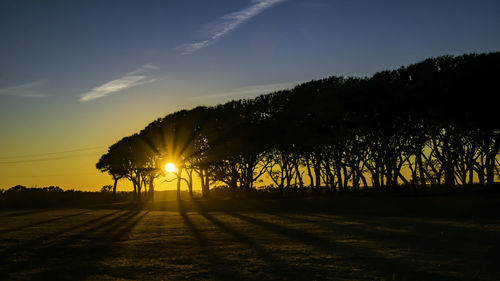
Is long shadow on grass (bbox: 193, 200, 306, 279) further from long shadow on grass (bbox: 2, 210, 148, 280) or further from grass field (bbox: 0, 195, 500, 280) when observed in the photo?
long shadow on grass (bbox: 2, 210, 148, 280)

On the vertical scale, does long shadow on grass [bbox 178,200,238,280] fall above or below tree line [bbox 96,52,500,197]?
below

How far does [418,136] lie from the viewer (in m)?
46.7

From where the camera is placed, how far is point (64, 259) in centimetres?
1240

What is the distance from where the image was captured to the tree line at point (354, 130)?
39844 mm

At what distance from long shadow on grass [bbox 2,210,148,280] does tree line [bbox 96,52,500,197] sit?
35.3m

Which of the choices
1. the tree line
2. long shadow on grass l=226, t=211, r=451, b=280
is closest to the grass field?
long shadow on grass l=226, t=211, r=451, b=280

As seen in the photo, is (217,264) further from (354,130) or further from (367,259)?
(354,130)

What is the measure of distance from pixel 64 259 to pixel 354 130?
41.3 metres

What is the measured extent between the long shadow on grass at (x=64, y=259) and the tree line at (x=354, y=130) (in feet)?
116

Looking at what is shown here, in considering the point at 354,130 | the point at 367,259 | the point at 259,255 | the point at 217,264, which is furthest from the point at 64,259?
the point at 354,130

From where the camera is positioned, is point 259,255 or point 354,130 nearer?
point 259,255

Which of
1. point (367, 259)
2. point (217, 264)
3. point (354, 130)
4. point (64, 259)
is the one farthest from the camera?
point (354, 130)

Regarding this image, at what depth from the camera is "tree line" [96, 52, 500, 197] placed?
39844mm

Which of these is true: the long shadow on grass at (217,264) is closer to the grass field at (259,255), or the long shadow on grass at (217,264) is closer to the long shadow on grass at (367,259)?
the grass field at (259,255)
